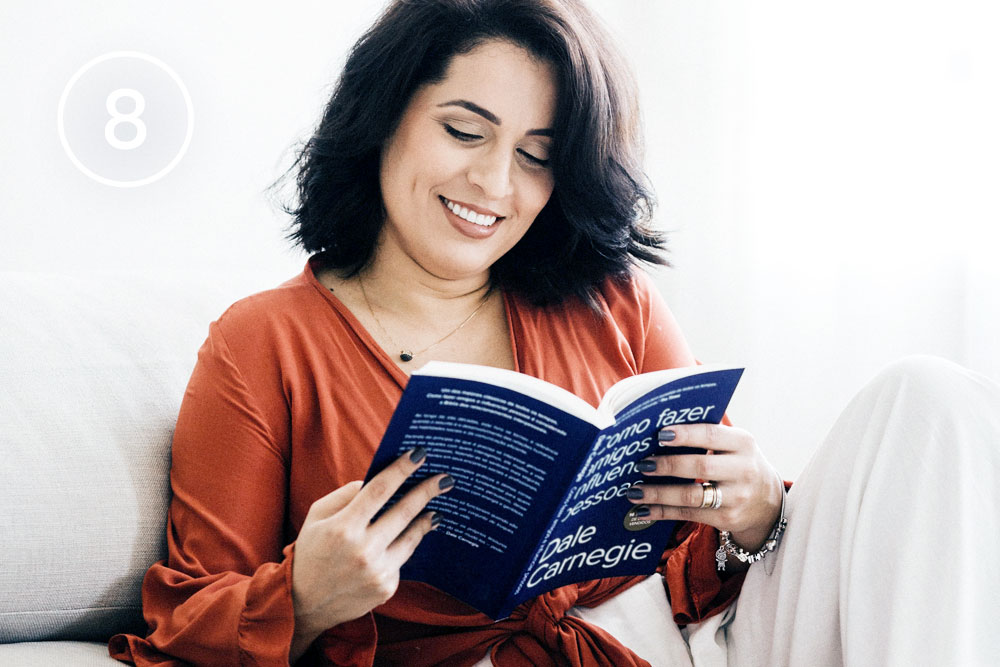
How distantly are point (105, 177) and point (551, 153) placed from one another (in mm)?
1045

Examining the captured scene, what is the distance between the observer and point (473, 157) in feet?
3.92

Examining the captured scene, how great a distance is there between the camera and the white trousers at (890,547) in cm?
89

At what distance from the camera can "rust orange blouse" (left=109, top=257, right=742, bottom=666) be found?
1023 mm

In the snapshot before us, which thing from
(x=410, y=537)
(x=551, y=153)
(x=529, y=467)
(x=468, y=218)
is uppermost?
(x=551, y=153)

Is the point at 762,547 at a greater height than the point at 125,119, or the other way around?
the point at 125,119

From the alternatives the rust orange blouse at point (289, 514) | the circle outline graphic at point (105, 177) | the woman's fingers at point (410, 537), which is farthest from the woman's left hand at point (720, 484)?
the circle outline graphic at point (105, 177)

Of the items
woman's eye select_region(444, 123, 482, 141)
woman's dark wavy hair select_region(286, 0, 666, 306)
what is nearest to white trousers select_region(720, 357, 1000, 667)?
woman's dark wavy hair select_region(286, 0, 666, 306)

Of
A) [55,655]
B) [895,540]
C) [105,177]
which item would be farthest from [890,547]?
[105,177]

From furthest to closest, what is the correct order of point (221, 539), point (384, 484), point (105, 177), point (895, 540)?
point (105, 177), point (221, 539), point (895, 540), point (384, 484)

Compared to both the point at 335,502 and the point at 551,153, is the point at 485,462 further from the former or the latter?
→ the point at 551,153

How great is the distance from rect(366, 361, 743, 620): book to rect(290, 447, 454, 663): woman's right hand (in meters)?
0.02

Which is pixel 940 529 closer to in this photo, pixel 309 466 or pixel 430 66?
pixel 309 466

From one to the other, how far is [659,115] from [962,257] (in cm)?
87

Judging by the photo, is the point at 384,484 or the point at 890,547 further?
→ the point at 890,547
